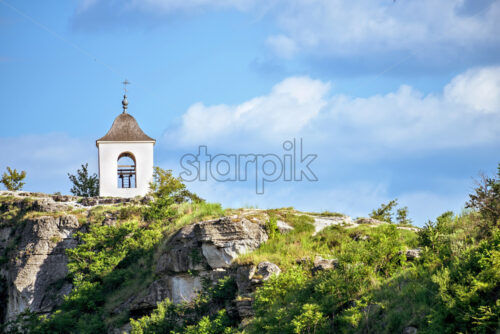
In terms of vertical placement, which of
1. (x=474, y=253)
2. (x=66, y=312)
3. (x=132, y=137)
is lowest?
(x=66, y=312)

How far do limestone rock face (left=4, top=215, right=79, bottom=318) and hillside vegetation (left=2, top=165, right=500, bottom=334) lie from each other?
2415mm

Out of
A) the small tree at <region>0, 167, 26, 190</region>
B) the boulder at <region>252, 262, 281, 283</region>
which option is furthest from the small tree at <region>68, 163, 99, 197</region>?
the boulder at <region>252, 262, 281, 283</region>

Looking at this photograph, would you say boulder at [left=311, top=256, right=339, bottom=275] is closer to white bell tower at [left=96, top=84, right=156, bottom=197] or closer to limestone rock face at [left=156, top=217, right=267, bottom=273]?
limestone rock face at [left=156, top=217, right=267, bottom=273]

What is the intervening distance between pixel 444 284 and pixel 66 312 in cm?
1833

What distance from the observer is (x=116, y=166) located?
44188mm

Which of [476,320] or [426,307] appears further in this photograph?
[426,307]

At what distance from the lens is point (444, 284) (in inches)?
667

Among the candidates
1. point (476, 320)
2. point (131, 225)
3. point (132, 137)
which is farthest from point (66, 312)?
point (476, 320)

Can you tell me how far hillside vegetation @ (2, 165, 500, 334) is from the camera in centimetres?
1681

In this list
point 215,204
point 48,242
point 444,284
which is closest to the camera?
point 444,284

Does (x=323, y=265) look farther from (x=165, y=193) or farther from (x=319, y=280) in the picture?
(x=165, y=193)

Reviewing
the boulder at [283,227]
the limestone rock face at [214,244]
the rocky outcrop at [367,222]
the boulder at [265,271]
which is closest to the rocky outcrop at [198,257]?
the limestone rock face at [214,244]

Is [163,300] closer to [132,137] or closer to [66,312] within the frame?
[66,312]

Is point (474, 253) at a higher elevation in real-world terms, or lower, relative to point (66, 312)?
higher
